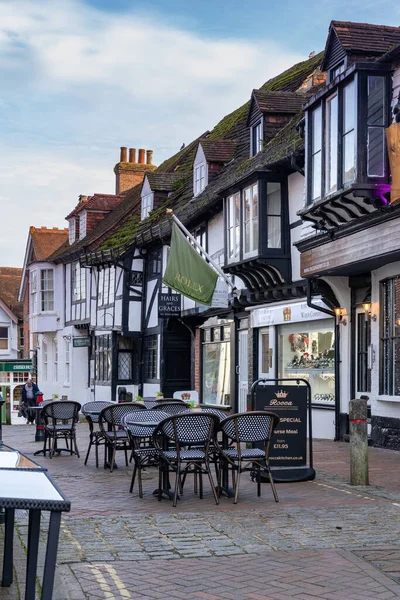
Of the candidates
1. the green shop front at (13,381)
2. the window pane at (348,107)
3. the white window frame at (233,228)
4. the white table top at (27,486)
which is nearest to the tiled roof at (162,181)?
the white window frame at (233,228)

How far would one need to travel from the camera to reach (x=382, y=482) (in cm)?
1145

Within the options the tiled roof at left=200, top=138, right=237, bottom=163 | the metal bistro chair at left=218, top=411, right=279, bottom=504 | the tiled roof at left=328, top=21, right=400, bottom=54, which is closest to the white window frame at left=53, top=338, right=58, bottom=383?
the tiled roof at left=200, top=138, right=237, bottom=163

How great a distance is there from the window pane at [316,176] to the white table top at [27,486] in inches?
488

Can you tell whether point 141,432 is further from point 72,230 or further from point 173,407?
point 72,230

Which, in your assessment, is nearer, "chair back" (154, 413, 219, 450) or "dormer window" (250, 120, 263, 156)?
"chair back" (154, 413, 219, 450)

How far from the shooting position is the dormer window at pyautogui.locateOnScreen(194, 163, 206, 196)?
2819 cm

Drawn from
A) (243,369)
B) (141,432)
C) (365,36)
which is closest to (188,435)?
(141,432)

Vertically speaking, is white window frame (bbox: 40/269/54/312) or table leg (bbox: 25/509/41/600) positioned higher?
white window frame (bbox: 40/269/54/312)

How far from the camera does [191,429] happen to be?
10250mm

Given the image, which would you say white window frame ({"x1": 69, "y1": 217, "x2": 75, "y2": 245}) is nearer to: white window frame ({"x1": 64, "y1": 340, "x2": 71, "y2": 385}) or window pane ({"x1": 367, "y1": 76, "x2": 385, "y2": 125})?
white window frame ({"x1": 64, "y1": 340, "x2": 71, "y2": 385})

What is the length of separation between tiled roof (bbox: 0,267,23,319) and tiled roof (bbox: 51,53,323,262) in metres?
23.1

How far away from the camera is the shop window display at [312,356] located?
63.3 ft

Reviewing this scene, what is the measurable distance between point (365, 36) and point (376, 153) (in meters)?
3.37

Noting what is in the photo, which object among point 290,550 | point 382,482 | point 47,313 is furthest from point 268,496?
point 47,313
